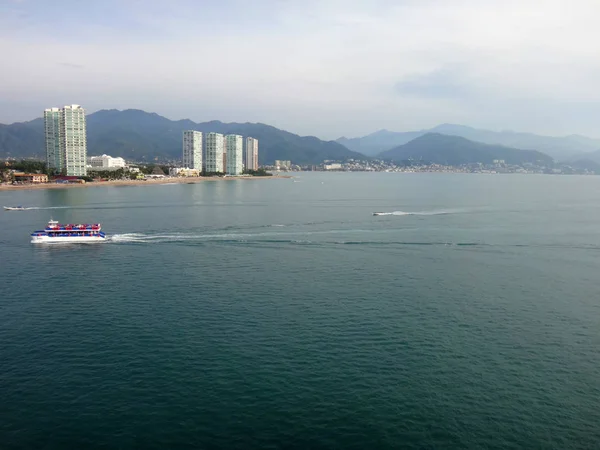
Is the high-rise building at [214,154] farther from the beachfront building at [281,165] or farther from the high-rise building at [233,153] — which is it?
the beachfront building at [281,165]

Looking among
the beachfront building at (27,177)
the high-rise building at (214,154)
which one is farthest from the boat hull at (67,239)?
the high-rise building at (214,154)

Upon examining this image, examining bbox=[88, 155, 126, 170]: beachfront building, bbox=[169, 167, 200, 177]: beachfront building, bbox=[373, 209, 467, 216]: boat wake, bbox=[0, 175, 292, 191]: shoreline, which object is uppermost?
bbox=[88, 155, 126, 170]: beachfront building

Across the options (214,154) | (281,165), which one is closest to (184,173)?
(214,154)

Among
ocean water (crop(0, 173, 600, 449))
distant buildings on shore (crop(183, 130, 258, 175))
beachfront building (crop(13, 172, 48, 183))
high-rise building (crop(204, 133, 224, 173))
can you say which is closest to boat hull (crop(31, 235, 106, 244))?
ocean water (crop(0, 173, 600, 449))

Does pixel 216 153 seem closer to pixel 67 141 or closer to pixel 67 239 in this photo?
pixel 67 141

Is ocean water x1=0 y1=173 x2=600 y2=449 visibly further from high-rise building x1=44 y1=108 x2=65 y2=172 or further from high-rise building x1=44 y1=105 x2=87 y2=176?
high-rise building x1=44 y1=108 x2=65 y2=172

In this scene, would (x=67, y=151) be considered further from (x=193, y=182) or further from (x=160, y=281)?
(x=160, y=281)
